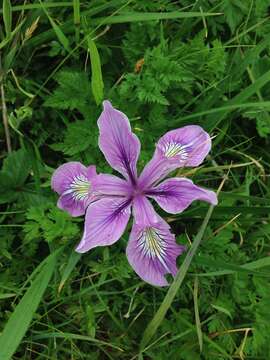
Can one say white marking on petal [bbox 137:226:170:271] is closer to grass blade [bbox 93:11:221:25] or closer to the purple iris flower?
the purple iris flower

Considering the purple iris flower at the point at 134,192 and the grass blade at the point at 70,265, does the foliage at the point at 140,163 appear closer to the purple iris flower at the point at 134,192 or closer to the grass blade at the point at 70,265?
the grass blade at the point at 70,265

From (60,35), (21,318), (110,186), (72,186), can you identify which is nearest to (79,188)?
(72,186)

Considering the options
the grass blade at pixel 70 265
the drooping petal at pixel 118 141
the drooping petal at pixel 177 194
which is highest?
the drooping petal at pixel 118 141

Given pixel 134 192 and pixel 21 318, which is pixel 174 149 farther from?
pixel 21 318

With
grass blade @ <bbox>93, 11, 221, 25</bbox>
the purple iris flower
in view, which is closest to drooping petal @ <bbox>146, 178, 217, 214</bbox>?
the purple iris flower

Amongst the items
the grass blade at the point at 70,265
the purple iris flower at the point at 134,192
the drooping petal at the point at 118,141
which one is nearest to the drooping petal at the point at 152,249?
the purple iris flower at the point at 134,192

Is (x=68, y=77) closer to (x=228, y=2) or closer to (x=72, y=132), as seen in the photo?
(x=72, y=132)
